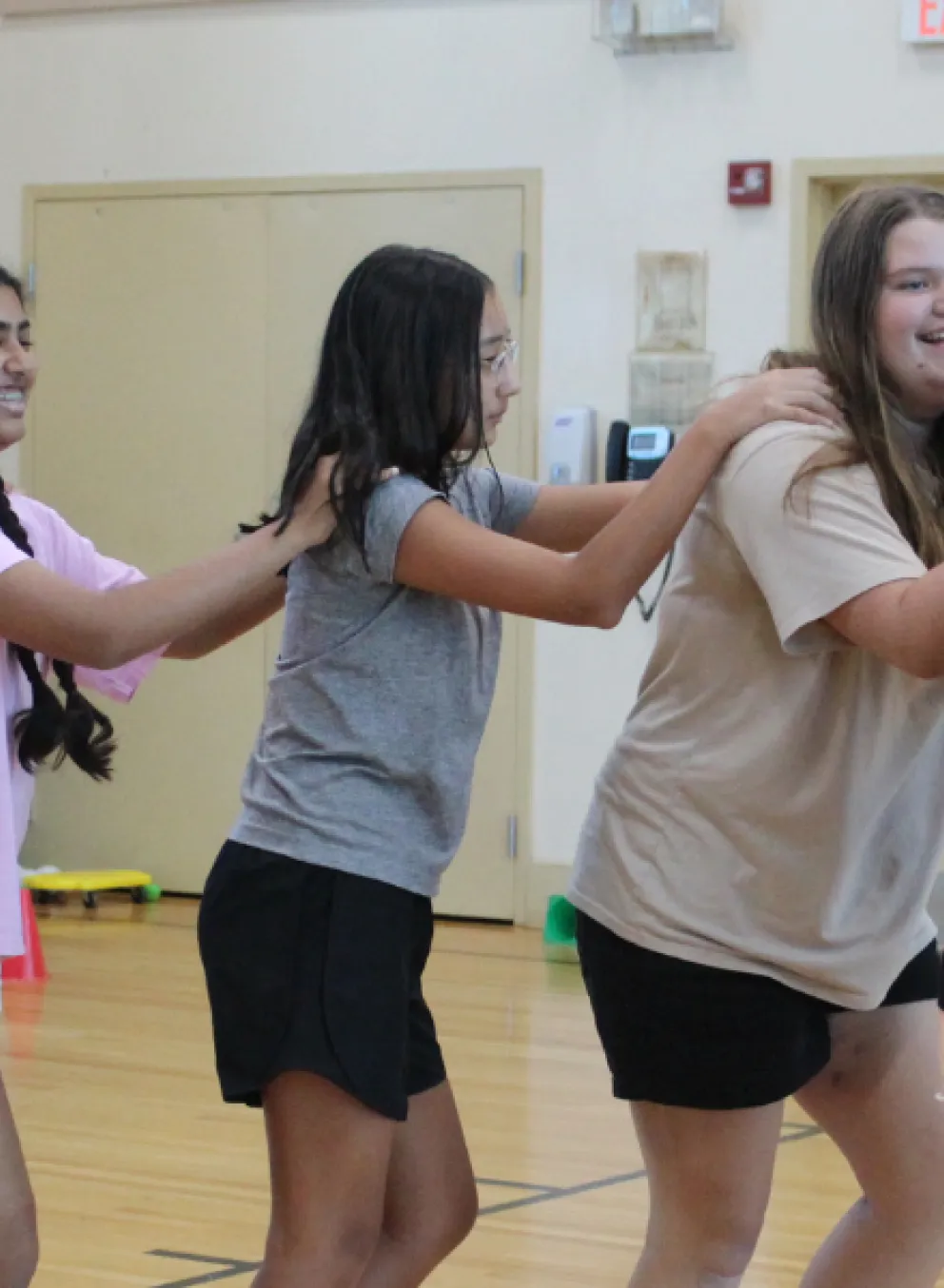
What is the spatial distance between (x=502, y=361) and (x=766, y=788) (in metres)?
0.54

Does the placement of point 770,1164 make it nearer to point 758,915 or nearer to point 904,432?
point 758,915

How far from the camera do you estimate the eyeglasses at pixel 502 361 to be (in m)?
2.20

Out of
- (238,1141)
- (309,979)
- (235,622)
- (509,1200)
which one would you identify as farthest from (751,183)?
(309,979)

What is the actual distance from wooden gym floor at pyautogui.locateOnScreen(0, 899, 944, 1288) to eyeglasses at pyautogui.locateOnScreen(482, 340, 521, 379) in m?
1.64

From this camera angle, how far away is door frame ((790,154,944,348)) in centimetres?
639

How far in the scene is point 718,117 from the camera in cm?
654

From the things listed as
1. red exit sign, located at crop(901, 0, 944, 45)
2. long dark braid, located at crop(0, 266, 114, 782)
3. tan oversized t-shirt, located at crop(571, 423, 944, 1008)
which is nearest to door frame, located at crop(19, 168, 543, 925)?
red exit sign, located at crop(901, 0, 944, 45)

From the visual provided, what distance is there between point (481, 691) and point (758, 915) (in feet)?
1.23

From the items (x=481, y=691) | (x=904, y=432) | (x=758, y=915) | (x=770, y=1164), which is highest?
(x=904, y=432)

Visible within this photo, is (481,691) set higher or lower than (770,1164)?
higher

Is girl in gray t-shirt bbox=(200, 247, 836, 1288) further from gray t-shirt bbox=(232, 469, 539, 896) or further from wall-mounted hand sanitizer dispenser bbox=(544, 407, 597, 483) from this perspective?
wall-mounted hand sanitizer dispenser bbox=(544, 407, 597, 483)

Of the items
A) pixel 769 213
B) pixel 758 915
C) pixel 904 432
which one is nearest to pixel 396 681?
pixel 758 915

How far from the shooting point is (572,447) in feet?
21.6

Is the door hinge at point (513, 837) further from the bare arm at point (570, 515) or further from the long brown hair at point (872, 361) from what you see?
the long brown hair at point (872, 361)
